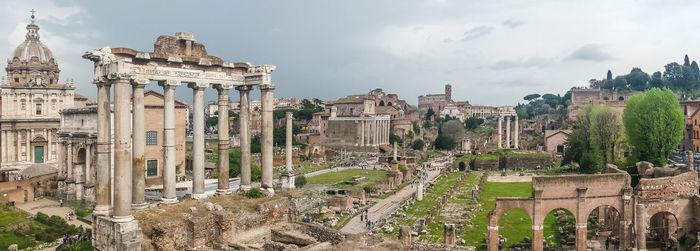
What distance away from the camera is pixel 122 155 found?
A: 1480 cm

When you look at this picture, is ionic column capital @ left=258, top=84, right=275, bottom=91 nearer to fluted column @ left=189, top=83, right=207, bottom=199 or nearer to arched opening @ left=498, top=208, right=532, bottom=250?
fluted column @ left=189, top=83, right=207, bottom=199

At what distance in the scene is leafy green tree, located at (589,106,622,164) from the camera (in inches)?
1754

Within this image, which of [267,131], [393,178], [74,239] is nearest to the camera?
[267,131]

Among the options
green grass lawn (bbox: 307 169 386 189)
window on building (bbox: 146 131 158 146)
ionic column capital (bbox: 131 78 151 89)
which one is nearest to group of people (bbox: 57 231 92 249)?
ionic column capital (bbox: 131 78 151 89)

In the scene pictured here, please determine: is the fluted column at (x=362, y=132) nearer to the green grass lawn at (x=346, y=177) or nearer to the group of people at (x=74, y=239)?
the green grass lawn at (x=346, y=177)

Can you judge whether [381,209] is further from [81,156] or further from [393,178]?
[81,156]

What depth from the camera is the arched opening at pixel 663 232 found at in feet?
69.8

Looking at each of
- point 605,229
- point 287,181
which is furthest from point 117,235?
point 605,229

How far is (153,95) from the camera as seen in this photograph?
4116 cm

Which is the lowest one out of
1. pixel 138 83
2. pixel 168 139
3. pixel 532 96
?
pixel 168 139

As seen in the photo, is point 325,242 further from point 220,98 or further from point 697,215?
point 697,215

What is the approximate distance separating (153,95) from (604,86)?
116 metres

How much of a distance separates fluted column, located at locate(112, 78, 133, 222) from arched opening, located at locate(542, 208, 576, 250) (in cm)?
1713

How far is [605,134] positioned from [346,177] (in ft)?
80.7
